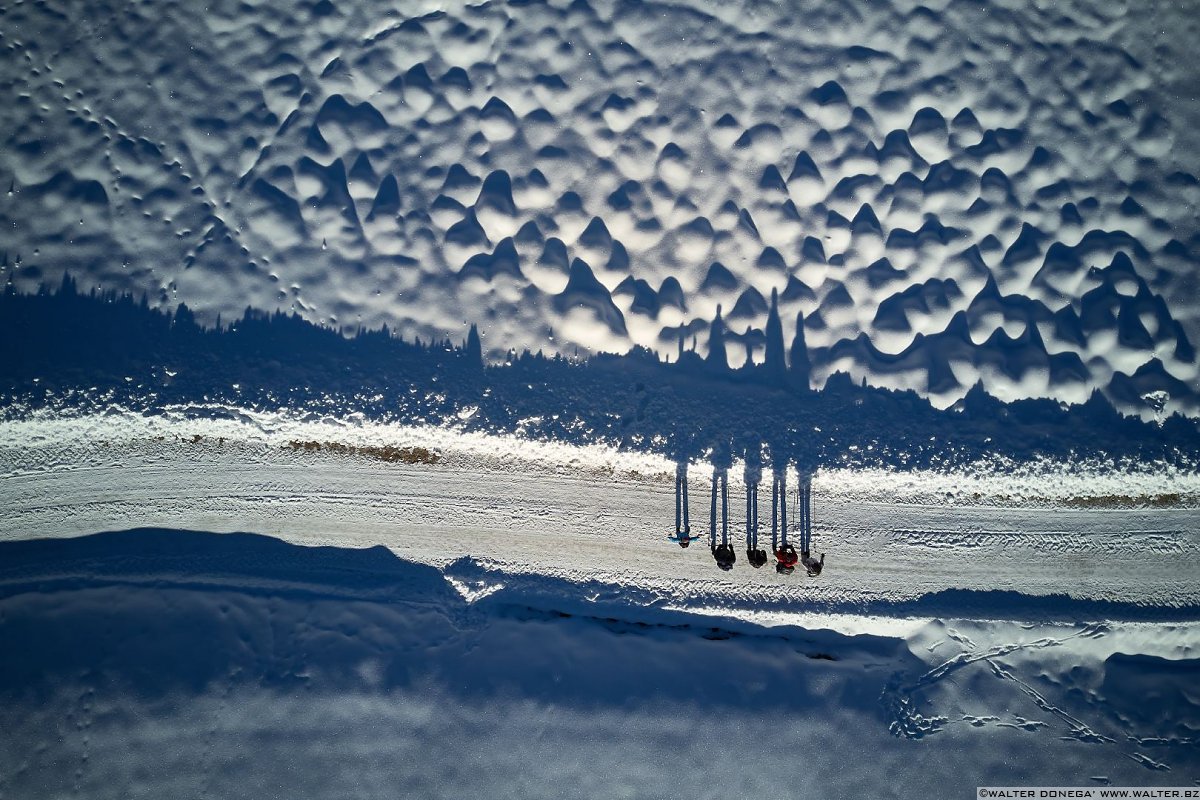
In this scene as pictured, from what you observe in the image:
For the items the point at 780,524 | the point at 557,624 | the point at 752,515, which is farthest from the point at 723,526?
the point at 557,624

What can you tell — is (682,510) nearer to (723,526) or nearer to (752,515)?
(723,526)

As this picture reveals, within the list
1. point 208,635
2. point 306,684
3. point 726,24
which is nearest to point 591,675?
point 306,684

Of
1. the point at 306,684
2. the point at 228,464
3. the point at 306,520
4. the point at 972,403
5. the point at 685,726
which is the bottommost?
the point at 685,726

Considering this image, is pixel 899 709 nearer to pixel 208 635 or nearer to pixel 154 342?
pixel 208 635

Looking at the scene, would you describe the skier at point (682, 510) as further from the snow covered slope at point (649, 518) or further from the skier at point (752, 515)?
the skier at point (752, 515)

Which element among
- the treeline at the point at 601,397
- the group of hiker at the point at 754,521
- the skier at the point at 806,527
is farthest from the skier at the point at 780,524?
the treeline at the point at 601,397

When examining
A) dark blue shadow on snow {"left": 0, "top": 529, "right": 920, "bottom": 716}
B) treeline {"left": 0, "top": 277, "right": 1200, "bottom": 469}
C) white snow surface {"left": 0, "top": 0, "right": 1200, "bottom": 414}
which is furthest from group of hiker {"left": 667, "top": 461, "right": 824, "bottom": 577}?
white snow surface {"left": 0, "top": 0, "right": 1200, "bottom": 414}
